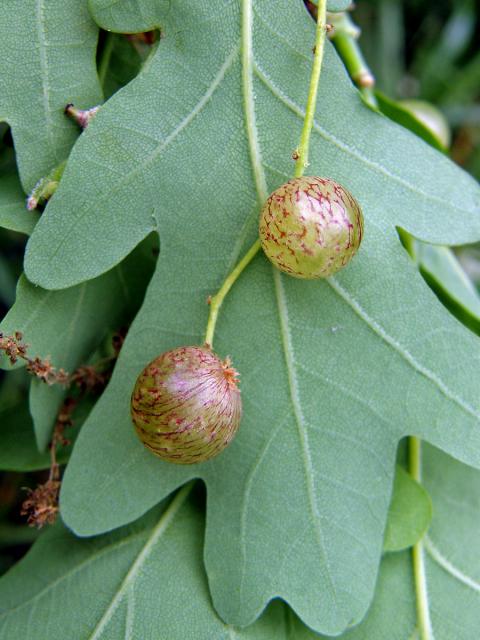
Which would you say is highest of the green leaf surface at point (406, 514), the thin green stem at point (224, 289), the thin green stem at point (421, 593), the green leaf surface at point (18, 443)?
the thin green stem at point (224, 289)

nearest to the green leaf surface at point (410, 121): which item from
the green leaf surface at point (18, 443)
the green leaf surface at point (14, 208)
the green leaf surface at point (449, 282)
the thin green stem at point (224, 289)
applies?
the green leaf surface at point (449, 282)

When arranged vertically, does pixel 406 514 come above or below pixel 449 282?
below

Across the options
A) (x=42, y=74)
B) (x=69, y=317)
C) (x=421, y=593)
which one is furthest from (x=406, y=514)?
(x=42, y=74)

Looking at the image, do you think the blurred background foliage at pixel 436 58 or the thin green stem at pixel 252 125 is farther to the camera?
the blurred background foliage at pixel 436 58

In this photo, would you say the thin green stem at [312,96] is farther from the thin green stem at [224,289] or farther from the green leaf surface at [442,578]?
the green leaf surface at [442,578]

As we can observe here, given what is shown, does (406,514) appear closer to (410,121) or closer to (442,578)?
(442,578)

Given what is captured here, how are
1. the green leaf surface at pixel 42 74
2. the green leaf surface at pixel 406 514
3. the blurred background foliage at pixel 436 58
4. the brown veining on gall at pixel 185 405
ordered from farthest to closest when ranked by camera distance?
the blurred background foliage at pixel 436 58
the green leaf surface at pixel 406 514
the green leaf surface at pixel 42 74
the brown veining on gall at pixel 185 405
